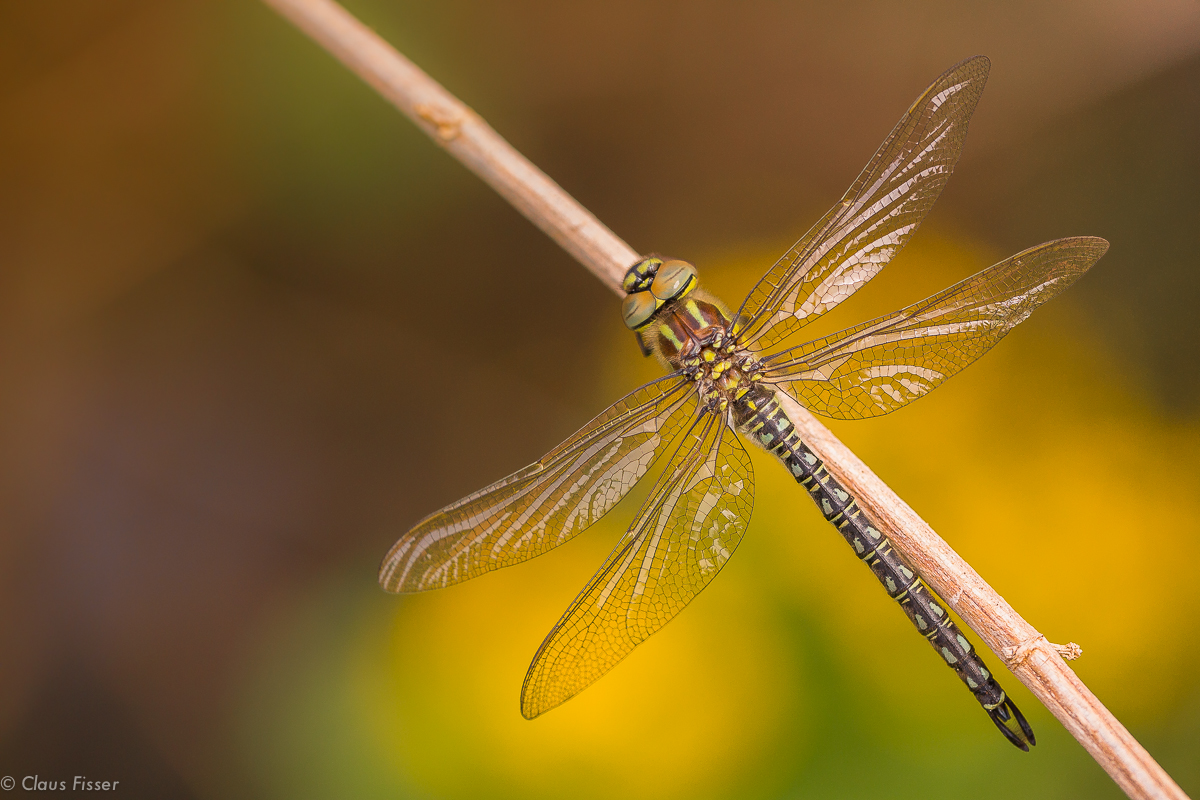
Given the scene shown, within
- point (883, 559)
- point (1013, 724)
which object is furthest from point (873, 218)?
point (1013, 724)

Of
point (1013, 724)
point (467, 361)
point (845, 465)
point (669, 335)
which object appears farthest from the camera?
point (467, 361)

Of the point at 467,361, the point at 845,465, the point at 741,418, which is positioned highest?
the point at 467,361

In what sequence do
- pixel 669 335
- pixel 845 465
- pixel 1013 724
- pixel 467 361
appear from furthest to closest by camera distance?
1. pixel 467 361
2. pixel 669 335
3. pixel 845 465
4. pixel 1013 724

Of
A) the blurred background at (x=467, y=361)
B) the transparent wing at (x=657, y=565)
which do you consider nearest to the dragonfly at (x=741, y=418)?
the transparent wing at (x=657, y=565)

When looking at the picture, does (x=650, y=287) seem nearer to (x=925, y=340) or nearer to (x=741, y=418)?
(x=741, y=418)

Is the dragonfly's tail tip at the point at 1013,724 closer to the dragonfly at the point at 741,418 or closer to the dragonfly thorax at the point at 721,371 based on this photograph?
the dragonfly at the point at 741,418

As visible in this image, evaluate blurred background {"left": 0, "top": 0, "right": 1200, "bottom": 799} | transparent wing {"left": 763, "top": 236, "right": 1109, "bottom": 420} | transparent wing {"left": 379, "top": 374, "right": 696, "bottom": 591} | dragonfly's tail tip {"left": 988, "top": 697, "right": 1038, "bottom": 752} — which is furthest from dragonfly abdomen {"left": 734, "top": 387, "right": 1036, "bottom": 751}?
blurred background {"left": 0, "top": 0, "right": 1200, "bottom": 799}

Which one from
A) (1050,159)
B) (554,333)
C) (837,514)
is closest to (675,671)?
(837,514)
